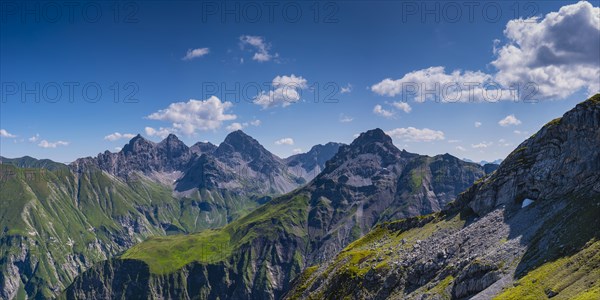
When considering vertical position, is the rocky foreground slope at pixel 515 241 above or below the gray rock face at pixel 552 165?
below

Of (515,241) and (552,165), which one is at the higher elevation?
(552,165)

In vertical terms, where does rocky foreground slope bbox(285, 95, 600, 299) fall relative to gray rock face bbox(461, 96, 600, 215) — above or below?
below

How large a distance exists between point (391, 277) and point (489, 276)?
2919 cm

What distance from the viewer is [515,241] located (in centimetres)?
8019

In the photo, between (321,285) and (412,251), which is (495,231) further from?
(321,285)

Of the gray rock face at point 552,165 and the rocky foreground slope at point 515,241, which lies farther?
the gray rock face at point 552,165

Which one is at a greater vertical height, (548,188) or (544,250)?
(548,188)

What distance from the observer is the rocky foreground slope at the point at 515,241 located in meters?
66.2

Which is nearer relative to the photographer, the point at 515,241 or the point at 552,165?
the point at 515,241

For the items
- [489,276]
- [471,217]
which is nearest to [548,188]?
[471,217]

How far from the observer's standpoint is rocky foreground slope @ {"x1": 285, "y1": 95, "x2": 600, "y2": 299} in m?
66.2

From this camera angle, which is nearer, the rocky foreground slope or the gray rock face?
the rocky foreground slope

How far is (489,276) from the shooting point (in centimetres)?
7381

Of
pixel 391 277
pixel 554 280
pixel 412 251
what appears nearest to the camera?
pixel 554 280
